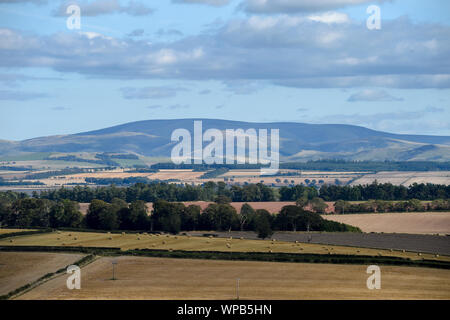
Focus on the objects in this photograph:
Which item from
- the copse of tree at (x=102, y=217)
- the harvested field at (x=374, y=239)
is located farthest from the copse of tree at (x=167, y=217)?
the copse of tree at (x=102, y=217)

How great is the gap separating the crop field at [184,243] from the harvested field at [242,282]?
36.4 ft

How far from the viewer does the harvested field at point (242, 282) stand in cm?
6488

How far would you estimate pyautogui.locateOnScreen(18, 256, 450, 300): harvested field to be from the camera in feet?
213

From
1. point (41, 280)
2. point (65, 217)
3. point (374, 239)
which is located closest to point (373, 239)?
point (374, 239)

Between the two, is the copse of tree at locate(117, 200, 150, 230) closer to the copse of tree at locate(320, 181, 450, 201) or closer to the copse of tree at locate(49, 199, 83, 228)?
the copse of tree at locate(49, 199, 83, 228)

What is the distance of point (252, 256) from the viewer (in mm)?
89875

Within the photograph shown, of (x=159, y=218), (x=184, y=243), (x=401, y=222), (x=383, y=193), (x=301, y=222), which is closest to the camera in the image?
(x=184, y=243)

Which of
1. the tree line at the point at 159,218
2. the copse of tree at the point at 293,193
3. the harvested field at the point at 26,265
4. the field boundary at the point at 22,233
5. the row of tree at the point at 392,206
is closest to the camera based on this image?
the harvested field at the point at 26,265

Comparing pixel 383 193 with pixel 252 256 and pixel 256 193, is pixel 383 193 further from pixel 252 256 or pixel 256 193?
pixel 252 256

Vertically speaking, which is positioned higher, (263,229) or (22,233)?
(263,229)

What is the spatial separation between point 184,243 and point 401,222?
49.2 m

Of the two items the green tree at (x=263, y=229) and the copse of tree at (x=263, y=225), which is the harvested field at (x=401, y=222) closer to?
the copse of tree at (x=263, y=225)
